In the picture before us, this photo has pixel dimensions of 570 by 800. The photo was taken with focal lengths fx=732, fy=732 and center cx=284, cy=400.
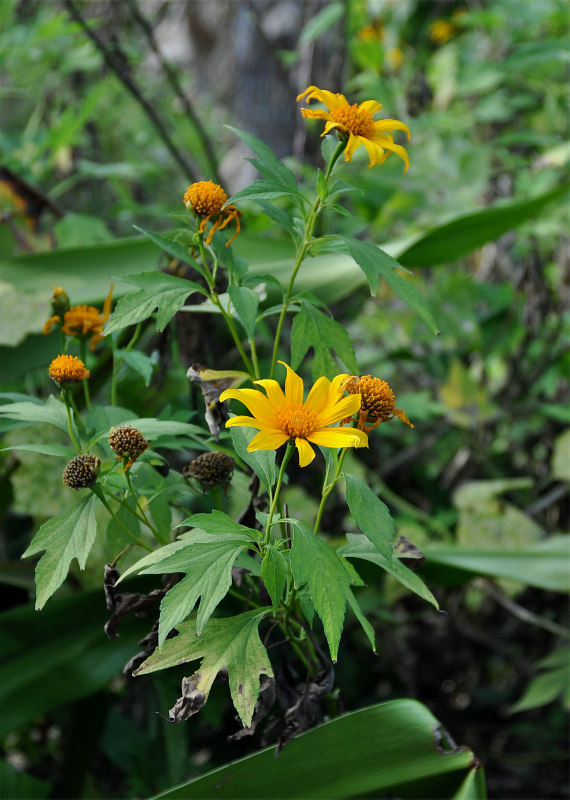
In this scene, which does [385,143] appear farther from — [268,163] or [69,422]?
[69,422]

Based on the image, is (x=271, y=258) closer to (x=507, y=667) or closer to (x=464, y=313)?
(x=464, y=313)

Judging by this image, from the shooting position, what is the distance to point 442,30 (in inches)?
66.9

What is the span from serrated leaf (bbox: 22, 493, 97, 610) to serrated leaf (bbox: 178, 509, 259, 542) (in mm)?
66

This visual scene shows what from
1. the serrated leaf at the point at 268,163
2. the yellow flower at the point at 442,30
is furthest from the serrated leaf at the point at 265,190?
the yellow flower at the point at 442,30

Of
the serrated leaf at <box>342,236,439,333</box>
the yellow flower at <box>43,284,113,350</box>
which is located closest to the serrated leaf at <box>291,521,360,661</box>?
the serrated leaf at <box>342,236,439,333</box>

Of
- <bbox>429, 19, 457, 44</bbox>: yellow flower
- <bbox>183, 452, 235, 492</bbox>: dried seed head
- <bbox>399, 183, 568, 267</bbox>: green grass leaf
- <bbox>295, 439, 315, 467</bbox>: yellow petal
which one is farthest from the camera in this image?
<bbox>429, 19, 457, 44</bbox>: yellow flower

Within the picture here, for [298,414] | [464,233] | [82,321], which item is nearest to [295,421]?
[298,414]

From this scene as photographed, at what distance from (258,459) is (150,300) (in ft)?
0.36

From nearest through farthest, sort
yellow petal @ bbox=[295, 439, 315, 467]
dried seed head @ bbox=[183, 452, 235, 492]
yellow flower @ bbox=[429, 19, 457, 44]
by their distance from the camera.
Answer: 1. yellow petal @ bbox=[295, 439, 315, 467]
2. dried seed head @ bbox=[183, 452, 235, 492]
3. yellow flower @ bbox=[429, 19, 457, 44]

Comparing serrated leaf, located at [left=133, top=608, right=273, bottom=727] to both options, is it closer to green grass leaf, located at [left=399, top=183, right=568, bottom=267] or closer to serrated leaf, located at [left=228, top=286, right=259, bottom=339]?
serrated leaf, located at [left=228, top=286, right=259, bottom=339]

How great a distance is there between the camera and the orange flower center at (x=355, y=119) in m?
0.42

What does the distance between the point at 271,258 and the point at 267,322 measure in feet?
0.75

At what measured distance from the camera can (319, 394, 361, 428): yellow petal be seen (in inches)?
14.8

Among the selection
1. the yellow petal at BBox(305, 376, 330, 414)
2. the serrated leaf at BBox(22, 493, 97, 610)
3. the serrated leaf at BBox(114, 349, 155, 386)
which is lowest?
the serrated leaf at BBox(22, 493, 97, 610)
